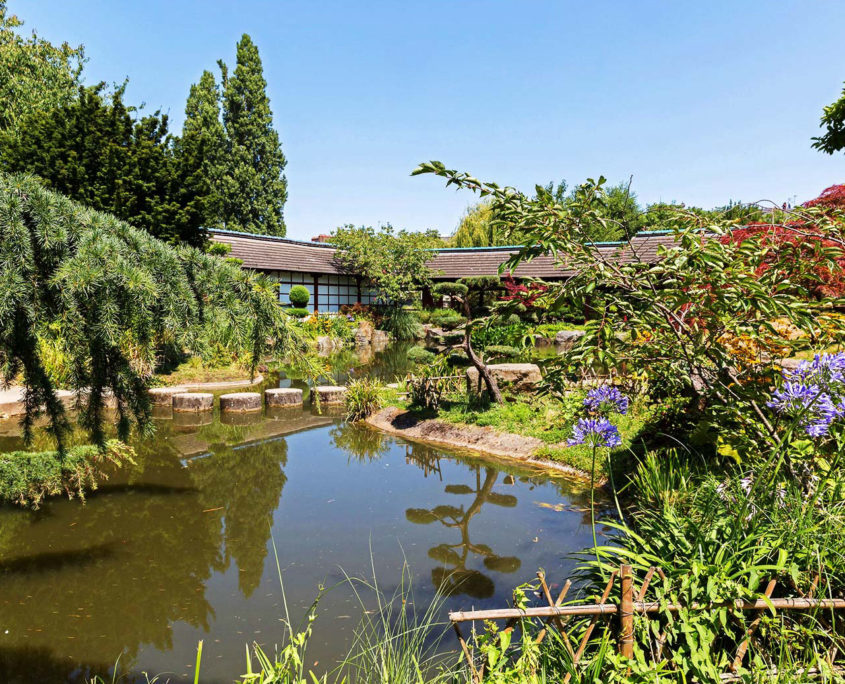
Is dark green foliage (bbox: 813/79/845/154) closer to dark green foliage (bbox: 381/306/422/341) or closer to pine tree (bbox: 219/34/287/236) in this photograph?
dark green foliage (bbox: 381/306/422/341)

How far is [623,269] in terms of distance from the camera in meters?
3.15

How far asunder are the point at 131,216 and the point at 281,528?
11.6m

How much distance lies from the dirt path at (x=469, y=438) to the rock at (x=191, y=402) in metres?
3.06

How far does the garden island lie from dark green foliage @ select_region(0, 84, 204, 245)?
5.79 metres

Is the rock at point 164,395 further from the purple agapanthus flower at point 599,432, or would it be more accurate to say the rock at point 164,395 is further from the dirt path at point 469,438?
the purple agapanthus flower at point 599,432

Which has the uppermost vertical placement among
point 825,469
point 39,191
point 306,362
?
point 39,191

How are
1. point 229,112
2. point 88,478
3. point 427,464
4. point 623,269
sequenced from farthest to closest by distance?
point 229,112 < point 427,464 < point 88,478 < point 623,269

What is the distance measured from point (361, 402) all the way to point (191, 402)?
3133mm

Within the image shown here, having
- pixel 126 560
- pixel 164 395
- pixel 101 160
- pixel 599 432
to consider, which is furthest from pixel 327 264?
pixel 599 432

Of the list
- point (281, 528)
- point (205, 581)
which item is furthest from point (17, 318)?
point (281, 528)

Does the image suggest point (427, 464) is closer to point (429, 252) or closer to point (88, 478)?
point (88, 478)

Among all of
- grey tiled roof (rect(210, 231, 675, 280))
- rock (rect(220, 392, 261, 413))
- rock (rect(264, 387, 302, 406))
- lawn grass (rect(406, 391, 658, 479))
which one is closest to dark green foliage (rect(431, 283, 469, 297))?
lawn grass (rect(406, 391, 658, 479))

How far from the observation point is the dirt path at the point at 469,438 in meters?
7.71

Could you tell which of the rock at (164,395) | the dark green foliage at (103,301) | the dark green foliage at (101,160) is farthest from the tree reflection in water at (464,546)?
the dark green foliage at (101,160)
